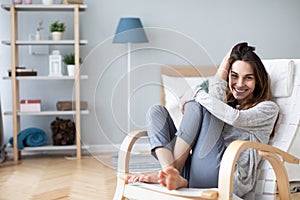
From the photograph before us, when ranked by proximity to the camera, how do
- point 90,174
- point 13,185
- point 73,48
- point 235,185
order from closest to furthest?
1. point 235,185
2. point 13,185
3. point 90,174
4. point 73,48

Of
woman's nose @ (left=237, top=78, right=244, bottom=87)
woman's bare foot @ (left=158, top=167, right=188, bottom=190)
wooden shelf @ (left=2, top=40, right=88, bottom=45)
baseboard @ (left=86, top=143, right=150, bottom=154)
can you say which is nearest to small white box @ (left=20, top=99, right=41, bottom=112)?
wooden shelf @ (left=2, top=40, right=88, bottom=45)

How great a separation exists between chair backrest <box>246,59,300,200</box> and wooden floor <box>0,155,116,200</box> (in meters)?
0.83

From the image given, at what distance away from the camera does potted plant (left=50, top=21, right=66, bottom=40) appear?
→ 4133mm

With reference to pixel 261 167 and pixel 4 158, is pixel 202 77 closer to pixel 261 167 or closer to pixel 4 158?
pixel 261 167

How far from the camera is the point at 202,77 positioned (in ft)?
6.68

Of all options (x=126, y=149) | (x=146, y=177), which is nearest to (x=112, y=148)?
(x=126, y=149)

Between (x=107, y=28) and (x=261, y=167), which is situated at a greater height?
(x=107, y=28)

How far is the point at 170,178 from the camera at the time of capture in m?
1.84

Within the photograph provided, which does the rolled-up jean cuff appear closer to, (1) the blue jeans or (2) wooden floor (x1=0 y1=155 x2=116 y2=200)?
(1) the blue jeans

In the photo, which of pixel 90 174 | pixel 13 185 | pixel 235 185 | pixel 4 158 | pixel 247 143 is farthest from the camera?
pixel 4 158

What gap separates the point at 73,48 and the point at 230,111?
2653 mm

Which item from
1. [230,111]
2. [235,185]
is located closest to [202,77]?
[230,111]

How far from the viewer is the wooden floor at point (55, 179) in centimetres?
294

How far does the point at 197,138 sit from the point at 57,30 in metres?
2.46
